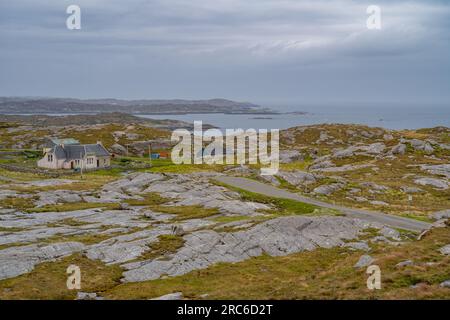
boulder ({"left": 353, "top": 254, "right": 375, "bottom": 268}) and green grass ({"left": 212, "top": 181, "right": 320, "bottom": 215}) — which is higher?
boulder ({"left": 353, "top": 254, "right": 375, "bottom": 268})

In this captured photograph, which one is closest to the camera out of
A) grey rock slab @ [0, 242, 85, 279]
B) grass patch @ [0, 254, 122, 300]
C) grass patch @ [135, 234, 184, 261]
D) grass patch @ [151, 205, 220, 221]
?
grass patch @ [0, 254, 122, 300]

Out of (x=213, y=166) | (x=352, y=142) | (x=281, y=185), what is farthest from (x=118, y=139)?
(x=281, y=185)

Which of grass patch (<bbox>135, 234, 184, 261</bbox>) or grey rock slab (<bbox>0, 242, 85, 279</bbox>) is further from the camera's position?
grass patch (<bbox>135, 234, 184, 261</bbox>)

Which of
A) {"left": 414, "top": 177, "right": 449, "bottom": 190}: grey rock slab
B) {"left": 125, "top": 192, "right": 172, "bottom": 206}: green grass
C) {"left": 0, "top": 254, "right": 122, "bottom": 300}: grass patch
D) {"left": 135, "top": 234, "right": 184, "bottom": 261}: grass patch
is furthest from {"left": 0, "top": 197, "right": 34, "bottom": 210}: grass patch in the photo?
{"left": 414, "top": 177, "right": 449, "bottom": 190}: grey rock slab

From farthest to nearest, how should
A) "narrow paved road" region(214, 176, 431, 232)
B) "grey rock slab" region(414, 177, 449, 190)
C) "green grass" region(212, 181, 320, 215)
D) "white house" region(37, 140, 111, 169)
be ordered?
"white house" region(37, 140, 111, 169) → "grey rock slab" region(414, 177, 449, 190) → "green grass" region(212, 181, 320, 215) → "narrow paved road" region(214, 176, 431, 232)

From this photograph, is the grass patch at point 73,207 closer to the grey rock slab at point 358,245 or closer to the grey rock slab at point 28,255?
the grey rock slab at point 28,255

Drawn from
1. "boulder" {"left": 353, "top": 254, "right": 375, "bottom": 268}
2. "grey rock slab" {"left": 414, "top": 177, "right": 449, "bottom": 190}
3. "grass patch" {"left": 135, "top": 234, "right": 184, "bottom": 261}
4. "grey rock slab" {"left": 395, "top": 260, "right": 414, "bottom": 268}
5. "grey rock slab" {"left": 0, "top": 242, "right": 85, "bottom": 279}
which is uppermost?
"grey rock slab" {"left": 395, "top": 260, "right": 414, "bottom": 268}

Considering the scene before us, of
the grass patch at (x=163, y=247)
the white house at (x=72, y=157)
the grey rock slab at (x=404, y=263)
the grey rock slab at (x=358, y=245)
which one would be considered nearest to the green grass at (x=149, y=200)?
the grass patch at (x=163, y=247)

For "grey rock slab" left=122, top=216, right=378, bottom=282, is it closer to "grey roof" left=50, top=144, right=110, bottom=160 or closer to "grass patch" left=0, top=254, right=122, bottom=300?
"grass patch" left=0, top=254, right=122, bottom=300
